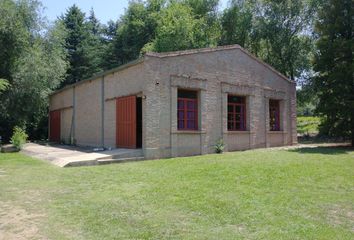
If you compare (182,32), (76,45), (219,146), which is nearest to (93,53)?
(76,45)

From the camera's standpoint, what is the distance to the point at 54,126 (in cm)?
2858

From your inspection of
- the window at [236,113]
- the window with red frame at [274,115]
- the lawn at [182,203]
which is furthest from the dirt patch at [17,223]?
the window with red frame at [274,115]

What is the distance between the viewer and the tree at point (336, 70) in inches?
782

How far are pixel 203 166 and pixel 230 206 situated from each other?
16.7ft

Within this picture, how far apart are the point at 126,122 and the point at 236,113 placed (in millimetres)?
6109

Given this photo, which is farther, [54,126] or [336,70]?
[54,126]

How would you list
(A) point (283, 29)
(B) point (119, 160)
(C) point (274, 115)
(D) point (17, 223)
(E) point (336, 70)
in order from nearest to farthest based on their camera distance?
(D) point (17, 223), (B) point (119, 160), (E) point (336, 70), (C) point (274, 115), (A) point (283, 29)

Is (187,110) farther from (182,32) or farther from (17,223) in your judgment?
(182,32)

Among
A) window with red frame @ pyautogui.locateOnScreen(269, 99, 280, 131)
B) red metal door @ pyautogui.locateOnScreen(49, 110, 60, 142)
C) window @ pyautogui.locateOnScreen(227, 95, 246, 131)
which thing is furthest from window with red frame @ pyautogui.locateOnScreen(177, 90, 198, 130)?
red metal door @ pyautogui.locateOnScreen(49, 110, 60, 142)

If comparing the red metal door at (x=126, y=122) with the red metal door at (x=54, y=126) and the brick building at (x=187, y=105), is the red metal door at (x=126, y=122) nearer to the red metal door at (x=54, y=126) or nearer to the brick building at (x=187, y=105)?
the brick building at (x=187, y=105)

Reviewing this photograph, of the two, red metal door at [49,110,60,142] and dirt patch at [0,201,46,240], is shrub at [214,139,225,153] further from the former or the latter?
red metal door at [49,110,60,142]

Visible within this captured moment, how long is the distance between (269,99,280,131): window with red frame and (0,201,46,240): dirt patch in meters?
17.2

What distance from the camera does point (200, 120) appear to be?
1714 centimetres

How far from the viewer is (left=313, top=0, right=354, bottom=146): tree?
1986 centimetres
